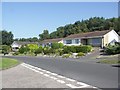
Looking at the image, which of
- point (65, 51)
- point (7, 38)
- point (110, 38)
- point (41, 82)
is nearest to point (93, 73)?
point (41, 82)

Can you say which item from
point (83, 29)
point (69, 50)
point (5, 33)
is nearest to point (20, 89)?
point (69, 50)

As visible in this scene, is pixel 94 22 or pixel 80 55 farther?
pixel 94 22

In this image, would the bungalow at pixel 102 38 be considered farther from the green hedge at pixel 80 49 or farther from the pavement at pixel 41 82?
the pavement at pixel 41 82

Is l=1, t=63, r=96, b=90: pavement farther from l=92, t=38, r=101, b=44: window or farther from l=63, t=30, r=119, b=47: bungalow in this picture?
l=92, t=38, r=101, b=44: window

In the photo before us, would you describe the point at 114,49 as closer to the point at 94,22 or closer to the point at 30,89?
the point at 30,89

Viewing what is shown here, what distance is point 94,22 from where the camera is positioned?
124m

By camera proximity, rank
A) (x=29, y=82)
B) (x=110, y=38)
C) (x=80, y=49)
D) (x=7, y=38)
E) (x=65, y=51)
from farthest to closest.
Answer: (x=7, y=38)
(x=110, y=38)
(x=65, y=51)
(x=80, y=49)
(x=29, y=82)

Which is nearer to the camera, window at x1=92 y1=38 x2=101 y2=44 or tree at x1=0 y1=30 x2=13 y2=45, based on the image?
window at x1=92 y1=38 x2=101 y2=44

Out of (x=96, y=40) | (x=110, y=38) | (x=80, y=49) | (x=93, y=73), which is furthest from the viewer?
(x=96, y=40)

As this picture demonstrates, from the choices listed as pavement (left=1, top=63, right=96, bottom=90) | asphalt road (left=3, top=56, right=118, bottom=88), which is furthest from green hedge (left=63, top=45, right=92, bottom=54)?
pavement (left=1, top=63, right=96, bottom=90)

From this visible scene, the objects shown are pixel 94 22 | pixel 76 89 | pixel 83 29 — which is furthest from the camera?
pixel 94 22

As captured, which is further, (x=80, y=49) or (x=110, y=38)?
(x=110, y=38)

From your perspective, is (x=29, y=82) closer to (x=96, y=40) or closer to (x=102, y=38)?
(x=102, y=38)

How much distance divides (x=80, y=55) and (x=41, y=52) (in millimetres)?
22674
